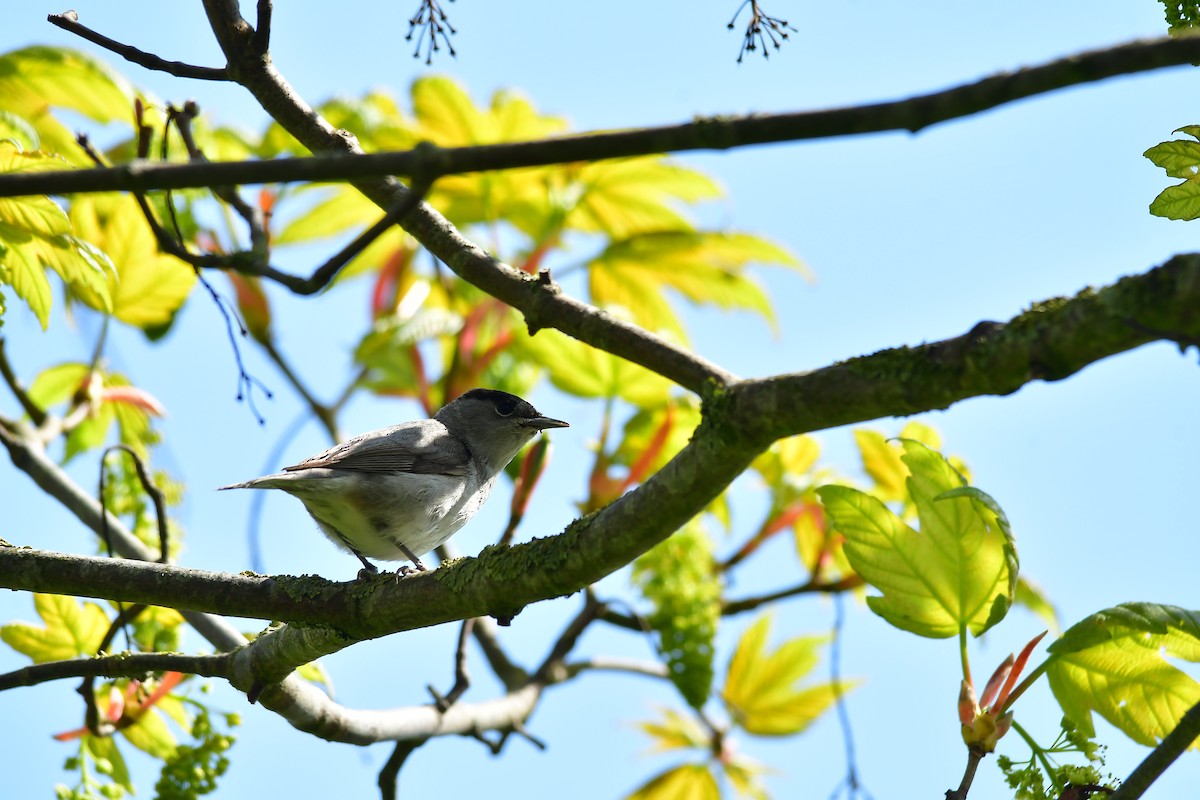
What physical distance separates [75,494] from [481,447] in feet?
7.52

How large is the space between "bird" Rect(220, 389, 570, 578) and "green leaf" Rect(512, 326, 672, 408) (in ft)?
2.65

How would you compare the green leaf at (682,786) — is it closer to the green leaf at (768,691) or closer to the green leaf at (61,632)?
the green leaf at (768,691)

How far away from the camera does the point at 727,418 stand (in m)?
2.21

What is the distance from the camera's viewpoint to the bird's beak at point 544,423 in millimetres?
6023

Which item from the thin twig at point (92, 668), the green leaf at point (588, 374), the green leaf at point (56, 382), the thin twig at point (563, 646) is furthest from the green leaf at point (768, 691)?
the green leaf at point (56, 382)

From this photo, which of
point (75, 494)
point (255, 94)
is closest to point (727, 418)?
point (255, 94)

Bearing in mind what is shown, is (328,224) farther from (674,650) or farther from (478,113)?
(674,650)

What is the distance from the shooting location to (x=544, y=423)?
604cm

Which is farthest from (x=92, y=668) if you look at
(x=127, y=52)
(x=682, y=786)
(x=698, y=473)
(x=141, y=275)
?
(x=682, y=786)

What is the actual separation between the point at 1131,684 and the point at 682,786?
9.80ft

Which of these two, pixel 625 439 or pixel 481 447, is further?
pixel 481 447

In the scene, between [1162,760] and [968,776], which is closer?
[1162,760]

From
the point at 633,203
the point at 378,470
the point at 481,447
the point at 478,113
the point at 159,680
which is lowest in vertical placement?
the point at 159,680

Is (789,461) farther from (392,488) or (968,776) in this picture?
(968,776)
